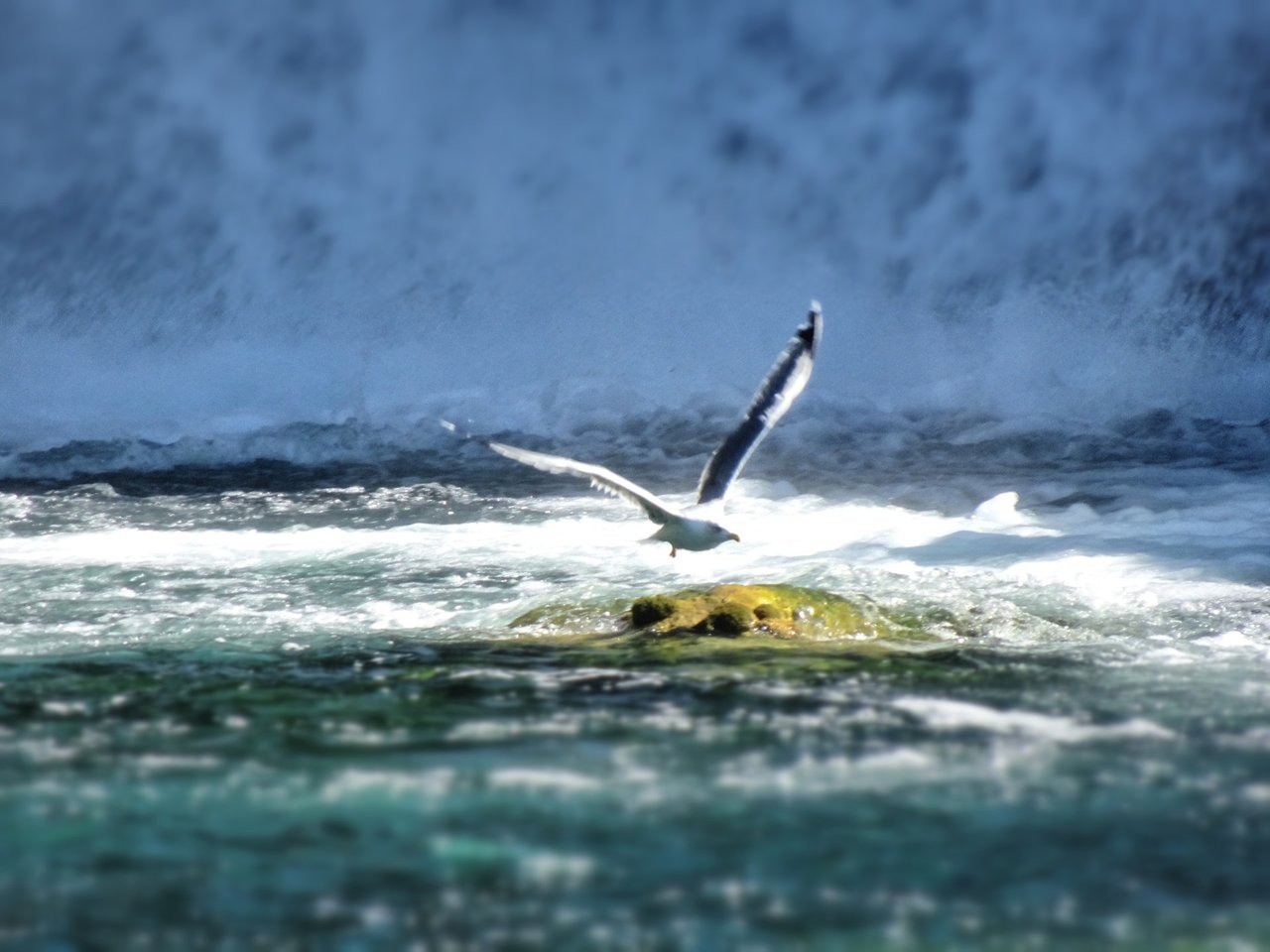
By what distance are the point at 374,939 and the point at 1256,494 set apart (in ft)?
50.6

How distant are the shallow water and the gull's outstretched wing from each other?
0.99 m

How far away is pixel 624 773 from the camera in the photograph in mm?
5277

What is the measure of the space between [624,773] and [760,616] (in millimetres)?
3075

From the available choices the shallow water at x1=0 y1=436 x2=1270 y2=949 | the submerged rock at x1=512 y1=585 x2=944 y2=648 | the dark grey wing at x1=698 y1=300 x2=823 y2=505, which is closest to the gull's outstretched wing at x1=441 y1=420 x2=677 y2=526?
the submerged rock at x1=512 y1=585 x2=944 y2=648

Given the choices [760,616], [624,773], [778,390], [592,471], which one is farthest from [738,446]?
[624,773]

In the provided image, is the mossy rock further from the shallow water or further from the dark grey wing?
the dark grey wing

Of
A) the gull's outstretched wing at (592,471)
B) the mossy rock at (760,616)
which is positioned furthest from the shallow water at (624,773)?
the gull's outstretched wing at (592,471)

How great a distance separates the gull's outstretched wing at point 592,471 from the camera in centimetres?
750

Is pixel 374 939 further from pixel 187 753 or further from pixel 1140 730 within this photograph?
pixel 1140 730

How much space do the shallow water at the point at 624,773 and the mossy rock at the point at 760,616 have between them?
0.47 m

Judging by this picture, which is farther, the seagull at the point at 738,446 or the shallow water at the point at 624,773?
the seagull at the point at 738,446

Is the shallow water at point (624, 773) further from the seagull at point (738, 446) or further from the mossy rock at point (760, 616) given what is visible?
the seagull at point (738, 446)

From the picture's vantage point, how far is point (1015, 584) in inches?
426

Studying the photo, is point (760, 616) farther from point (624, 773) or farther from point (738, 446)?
point (624, 773)
